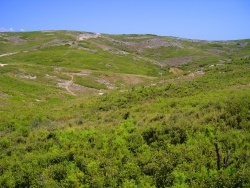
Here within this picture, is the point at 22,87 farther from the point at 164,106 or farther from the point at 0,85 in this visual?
the point at 164,106

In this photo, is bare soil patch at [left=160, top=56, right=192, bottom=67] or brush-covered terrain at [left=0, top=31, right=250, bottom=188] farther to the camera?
bare soil patch at [left=160, top=56, right=192, bottom=67]

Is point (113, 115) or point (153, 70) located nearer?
point (113, 115)

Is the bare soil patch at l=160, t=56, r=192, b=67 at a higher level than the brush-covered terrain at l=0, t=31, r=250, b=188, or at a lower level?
lower

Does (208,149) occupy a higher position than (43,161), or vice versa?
(208,149)

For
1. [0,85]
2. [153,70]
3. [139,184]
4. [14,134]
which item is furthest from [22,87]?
[153,70]

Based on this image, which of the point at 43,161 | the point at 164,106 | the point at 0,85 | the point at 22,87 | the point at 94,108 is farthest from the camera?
the point at 22,87

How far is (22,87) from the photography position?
5916cm

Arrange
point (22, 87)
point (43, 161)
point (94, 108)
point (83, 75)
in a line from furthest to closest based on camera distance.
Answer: point (83, 75)
point (22, 87)
point (94, 108)
point (43, 161)

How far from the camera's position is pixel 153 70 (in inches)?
4188

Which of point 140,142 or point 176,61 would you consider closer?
point 140,142

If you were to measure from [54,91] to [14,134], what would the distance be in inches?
1296

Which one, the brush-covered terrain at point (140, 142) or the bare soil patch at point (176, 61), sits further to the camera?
the bare soil patch at point (176, 61)

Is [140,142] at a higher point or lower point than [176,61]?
higher

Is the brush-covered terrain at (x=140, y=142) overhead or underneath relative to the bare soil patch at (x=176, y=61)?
overhead
